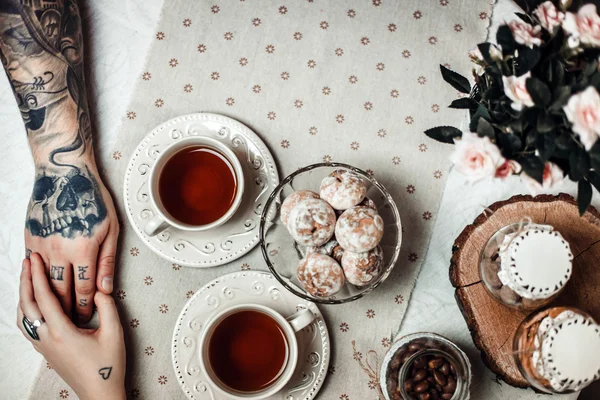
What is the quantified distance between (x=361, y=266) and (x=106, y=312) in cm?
61

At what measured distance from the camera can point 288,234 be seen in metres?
1.12

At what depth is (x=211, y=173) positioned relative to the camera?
117 centimetres

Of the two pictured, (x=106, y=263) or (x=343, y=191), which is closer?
(x=343, y=191)

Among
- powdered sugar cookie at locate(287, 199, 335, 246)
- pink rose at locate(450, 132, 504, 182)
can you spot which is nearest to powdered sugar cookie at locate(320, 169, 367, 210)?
powdered sugar cookie at locate(287, 199, 335, 246)

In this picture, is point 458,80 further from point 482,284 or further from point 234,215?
point 234,215

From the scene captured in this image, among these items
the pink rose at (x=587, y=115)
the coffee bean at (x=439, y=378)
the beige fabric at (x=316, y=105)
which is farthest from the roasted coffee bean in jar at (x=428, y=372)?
the pink rose at (x=587, y=115)

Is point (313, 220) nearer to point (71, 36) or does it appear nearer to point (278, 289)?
point (278, 289)

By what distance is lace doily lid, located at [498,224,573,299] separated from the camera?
3.14ft

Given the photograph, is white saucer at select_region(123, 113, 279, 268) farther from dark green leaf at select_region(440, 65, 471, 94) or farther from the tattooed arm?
dark green leaf at select_region(440, 65, 471, 94)

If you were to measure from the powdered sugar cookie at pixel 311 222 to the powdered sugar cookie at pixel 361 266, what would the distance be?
0.06 m

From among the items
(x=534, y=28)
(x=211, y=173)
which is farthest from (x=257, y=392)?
(x=534, y=28)

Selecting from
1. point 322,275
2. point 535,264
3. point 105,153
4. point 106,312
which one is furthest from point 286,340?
point 105,153

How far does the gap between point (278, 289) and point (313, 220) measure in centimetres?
24

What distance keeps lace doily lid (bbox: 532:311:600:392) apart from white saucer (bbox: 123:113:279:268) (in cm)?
64
